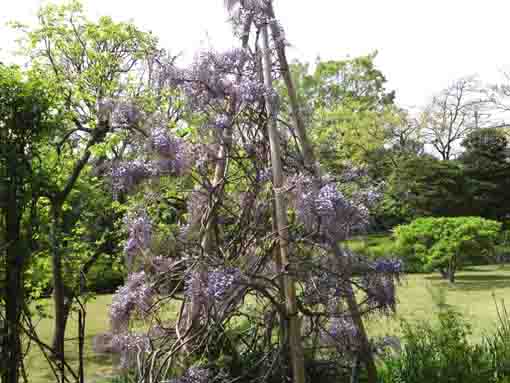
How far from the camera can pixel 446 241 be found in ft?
32.4

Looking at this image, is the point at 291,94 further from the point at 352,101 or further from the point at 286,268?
the point at 352,101

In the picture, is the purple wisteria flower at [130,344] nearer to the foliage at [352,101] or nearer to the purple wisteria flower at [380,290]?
the purple wisteria flower at [380,290]

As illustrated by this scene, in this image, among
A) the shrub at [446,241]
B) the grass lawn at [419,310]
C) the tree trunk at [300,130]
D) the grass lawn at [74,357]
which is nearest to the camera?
the tree trunk at [300,130]

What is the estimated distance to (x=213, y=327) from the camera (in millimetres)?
2188

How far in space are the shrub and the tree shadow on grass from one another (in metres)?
0.26

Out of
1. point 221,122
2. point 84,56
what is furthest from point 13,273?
point 84,56

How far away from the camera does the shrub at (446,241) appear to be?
32.1ft

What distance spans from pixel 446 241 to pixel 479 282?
3.02ft

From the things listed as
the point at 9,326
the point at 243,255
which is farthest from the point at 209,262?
the point at 9,326

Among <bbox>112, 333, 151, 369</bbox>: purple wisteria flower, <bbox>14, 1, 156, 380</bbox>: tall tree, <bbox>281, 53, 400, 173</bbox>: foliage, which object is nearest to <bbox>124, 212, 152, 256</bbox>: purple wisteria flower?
<bbox>112, 333, 151, 369</bbox>: purple wisteria flower

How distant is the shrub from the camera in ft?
32.1

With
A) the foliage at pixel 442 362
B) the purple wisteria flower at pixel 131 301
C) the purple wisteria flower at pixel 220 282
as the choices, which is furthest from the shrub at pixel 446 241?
the purple wisteria flower at pixel 220 282

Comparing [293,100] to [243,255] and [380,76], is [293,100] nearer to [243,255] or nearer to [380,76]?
[243,255]

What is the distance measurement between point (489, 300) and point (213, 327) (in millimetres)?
6629
